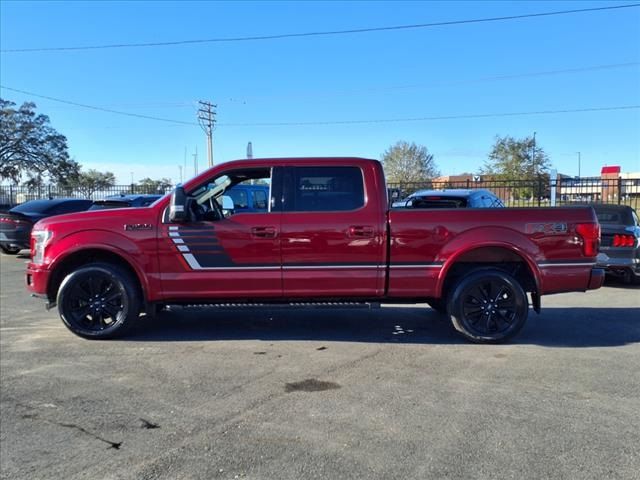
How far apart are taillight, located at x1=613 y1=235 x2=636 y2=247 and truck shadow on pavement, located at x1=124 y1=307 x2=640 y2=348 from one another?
1.77 metres

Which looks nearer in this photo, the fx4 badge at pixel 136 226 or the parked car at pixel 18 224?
the fx4 badge at pixel 136 226

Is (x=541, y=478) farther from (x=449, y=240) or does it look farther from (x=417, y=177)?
(x=417, y=177)

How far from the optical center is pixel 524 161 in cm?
4253

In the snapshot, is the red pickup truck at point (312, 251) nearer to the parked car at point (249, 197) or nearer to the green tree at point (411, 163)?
the parked car at point (249, 197)

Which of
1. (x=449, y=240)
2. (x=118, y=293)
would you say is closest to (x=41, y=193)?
(x=118, y=293)

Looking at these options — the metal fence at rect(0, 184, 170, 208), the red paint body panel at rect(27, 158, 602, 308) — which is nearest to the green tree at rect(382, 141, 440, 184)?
the metal fence at rect(0, 184, 170, 208)

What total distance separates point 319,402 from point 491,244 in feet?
8.69

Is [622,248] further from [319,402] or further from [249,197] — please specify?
[319,402]

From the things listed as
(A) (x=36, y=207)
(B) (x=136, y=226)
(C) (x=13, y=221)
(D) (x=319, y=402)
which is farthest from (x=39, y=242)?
(A) (x=36, y=207)

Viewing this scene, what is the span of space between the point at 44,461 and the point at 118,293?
2.71 m

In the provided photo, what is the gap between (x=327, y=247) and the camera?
572 cm

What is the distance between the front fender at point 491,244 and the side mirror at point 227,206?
7.56 ft

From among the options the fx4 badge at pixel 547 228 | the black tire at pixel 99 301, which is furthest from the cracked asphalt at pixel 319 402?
the fx4 badge at pixel 547 228

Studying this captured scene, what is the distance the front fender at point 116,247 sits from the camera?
227 inches
